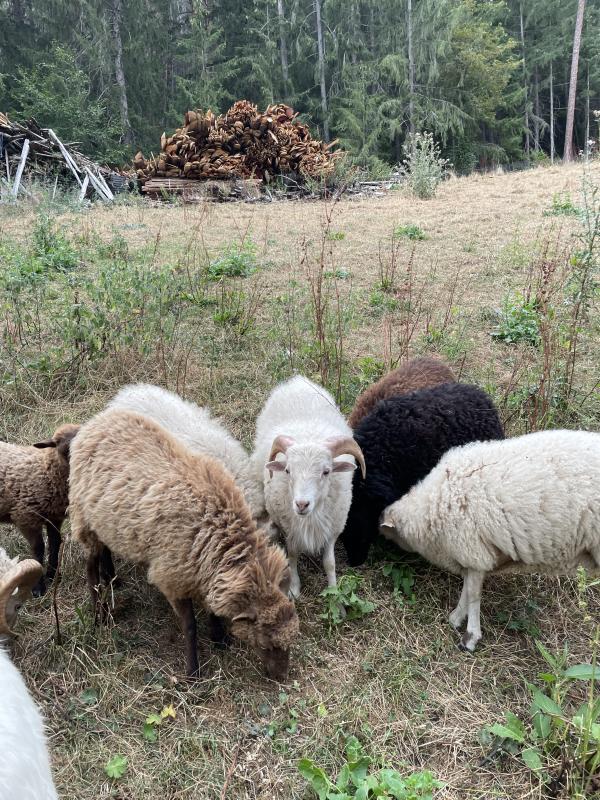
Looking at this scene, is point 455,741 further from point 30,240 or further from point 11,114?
point 11,114

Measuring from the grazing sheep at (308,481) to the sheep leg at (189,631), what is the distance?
2.46 ft

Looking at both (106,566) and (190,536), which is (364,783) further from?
(106,566)

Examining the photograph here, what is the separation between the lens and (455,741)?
273cm

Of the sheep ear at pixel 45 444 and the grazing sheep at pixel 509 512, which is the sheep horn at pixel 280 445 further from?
the sheep ear at pixel 45 444

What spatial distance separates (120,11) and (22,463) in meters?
35.2

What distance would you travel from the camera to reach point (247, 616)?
2.81 m

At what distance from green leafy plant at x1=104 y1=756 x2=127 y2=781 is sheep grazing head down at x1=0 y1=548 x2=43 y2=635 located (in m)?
0.76

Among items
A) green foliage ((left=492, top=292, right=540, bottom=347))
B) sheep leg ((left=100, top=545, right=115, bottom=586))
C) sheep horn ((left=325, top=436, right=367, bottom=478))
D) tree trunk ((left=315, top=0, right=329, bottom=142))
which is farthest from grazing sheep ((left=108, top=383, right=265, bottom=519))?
tree trunk ((left=315, top=0, right=329, bottom=142))

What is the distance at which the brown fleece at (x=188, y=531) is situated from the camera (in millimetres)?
2828

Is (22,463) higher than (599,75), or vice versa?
(599,75)

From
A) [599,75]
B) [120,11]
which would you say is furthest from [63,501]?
[599,75]

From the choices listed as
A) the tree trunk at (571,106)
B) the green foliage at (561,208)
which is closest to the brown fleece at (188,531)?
the green foliage at (561,208)

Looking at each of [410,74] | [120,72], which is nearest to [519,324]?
[120,72]

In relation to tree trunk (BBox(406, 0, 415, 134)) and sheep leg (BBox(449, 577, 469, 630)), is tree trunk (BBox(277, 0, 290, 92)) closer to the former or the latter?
tree trunk (BBox(406, 0, 415, 134))
